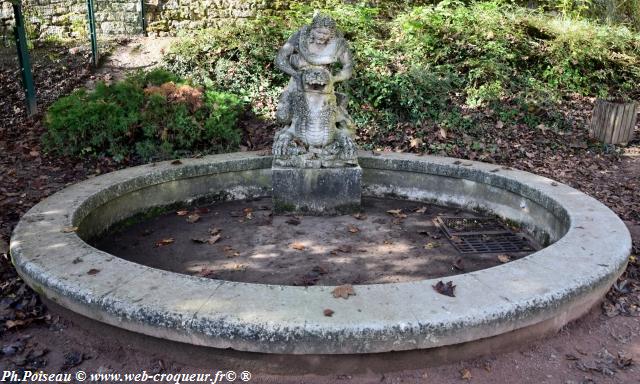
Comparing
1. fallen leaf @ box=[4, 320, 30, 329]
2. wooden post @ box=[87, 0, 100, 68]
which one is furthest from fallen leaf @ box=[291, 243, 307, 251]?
wooden post @ box=[87, 0, 100, 68]

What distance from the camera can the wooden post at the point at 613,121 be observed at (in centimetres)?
775

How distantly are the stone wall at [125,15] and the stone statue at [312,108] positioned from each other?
23.2 ft

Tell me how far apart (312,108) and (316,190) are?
84 centimetres

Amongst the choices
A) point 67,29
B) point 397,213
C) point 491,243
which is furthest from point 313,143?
point 67,29

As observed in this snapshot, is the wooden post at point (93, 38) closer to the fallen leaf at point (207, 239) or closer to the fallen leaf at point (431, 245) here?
the fallen leaf at point (207, 239)

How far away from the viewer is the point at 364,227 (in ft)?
16.4

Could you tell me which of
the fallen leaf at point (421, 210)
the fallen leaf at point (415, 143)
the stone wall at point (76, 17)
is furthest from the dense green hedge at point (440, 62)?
the fallen leaf at point (421, 210)

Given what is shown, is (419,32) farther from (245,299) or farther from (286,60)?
(245,299)

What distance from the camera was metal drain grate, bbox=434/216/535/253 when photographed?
4535mm

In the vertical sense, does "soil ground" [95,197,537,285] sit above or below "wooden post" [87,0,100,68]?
below

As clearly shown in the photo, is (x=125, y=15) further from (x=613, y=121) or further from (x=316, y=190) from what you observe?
(x=613, y=121)

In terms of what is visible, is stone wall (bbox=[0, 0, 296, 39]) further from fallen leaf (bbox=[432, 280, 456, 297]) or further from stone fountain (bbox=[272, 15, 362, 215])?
fallen leaf (bbox=[432, 280, 456, 297])

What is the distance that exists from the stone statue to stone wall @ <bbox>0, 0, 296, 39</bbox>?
7058mm

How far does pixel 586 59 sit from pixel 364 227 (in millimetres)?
7279
